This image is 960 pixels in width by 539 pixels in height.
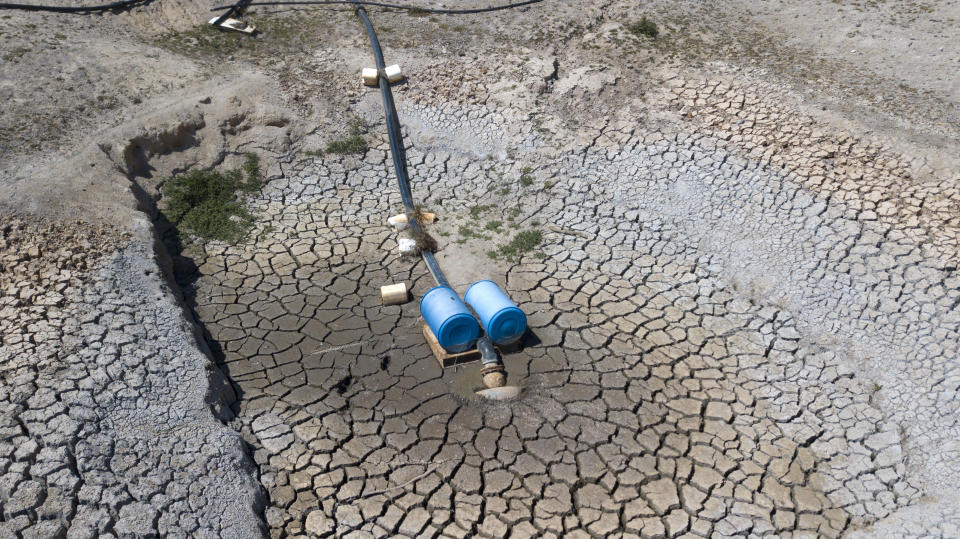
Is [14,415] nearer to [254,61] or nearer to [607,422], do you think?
[607,422]

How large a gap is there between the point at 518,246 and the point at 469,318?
6.26 ft

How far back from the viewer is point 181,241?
8.62 m

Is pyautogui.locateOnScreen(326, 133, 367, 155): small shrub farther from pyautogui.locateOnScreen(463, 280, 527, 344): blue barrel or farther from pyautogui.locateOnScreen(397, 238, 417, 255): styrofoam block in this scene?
pyautogui.locateOnScreen(463, 280, 527, 344): blue barrel

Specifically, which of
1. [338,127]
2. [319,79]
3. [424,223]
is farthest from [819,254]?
[319,79]

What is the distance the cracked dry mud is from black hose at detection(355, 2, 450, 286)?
215 mm

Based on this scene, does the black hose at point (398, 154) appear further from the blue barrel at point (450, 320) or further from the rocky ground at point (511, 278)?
the blue barrel at point (450, 320)

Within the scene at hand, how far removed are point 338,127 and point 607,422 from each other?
5.76 meters

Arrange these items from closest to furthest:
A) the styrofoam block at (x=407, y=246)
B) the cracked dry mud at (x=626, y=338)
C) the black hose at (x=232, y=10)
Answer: the cracked dry mud at (x=626, y=338)
the styrofoam block at (x=407, y=246)
the black hose at (x=232, y=10)

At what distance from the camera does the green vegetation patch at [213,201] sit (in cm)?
884

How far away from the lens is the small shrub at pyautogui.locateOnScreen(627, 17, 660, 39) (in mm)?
11133

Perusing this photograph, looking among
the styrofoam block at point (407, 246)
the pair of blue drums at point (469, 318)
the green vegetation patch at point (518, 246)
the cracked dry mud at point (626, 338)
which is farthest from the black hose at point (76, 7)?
the pair of blue drums at point (469, 318)

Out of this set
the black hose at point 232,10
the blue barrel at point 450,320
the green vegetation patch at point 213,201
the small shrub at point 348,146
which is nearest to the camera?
the blue barrel at point 450,320

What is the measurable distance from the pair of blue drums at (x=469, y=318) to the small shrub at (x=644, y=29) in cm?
571

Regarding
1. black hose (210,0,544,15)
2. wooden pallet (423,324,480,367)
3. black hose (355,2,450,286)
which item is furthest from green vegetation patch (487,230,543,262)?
black hose (210,0,544,15)
